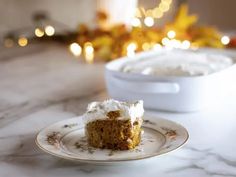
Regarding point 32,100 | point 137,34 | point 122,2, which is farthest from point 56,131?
point 122,2

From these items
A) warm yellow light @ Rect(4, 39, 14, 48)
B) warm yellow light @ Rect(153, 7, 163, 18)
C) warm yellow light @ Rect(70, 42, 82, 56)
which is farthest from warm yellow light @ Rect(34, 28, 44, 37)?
warm yellow light @ Rect(153, 7, 163, 18)

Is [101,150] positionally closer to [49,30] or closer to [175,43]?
[175,43]

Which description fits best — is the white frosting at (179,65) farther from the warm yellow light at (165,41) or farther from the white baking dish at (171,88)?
the warm yellow light at (165,41)

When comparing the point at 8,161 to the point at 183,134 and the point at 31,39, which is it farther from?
the point at 31,39

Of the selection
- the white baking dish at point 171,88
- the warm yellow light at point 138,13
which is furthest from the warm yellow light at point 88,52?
the white baking dish at point 171,88

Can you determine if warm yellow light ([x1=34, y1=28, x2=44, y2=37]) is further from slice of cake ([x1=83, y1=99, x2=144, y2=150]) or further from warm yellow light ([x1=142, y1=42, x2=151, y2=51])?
slice of cake ([x1=83, y1=99, x2=144, y2=150])

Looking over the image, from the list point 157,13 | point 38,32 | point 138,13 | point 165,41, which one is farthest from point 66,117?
point 157,13
